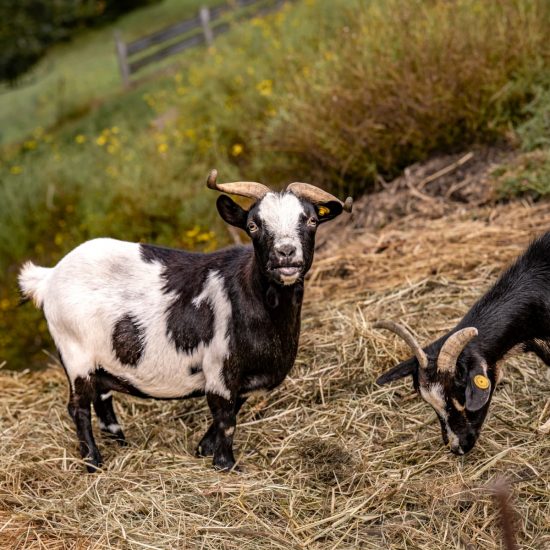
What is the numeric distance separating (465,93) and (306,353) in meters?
3.95

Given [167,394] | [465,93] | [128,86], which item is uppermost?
[167,394]

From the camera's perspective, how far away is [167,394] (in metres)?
4.80

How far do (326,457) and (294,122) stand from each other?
493 centimetres

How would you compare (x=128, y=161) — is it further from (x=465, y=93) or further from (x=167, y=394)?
(x=167, y=394)

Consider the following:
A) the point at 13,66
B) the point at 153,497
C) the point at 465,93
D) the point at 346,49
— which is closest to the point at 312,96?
the point at 346,49

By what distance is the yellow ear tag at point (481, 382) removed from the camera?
167 inches

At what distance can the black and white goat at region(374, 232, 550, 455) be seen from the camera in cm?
429

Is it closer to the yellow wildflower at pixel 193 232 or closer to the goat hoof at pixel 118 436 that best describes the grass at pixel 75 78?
the yellow wildflower at pixel 193 232

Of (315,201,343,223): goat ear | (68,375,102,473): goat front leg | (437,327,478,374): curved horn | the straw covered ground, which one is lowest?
the straw covered ground

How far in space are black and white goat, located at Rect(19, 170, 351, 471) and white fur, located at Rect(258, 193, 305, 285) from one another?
1 cm

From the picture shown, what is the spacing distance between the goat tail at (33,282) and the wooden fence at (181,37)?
619 inches

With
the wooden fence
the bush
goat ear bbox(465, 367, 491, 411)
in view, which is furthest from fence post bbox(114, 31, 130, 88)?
goat ear bbox(465, 367, 491, 411)

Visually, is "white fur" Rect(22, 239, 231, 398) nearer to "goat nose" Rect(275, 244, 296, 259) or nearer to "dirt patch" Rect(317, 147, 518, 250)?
"goat nose" Rect(275, 244, 296, 259)

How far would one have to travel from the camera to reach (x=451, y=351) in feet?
14.0
